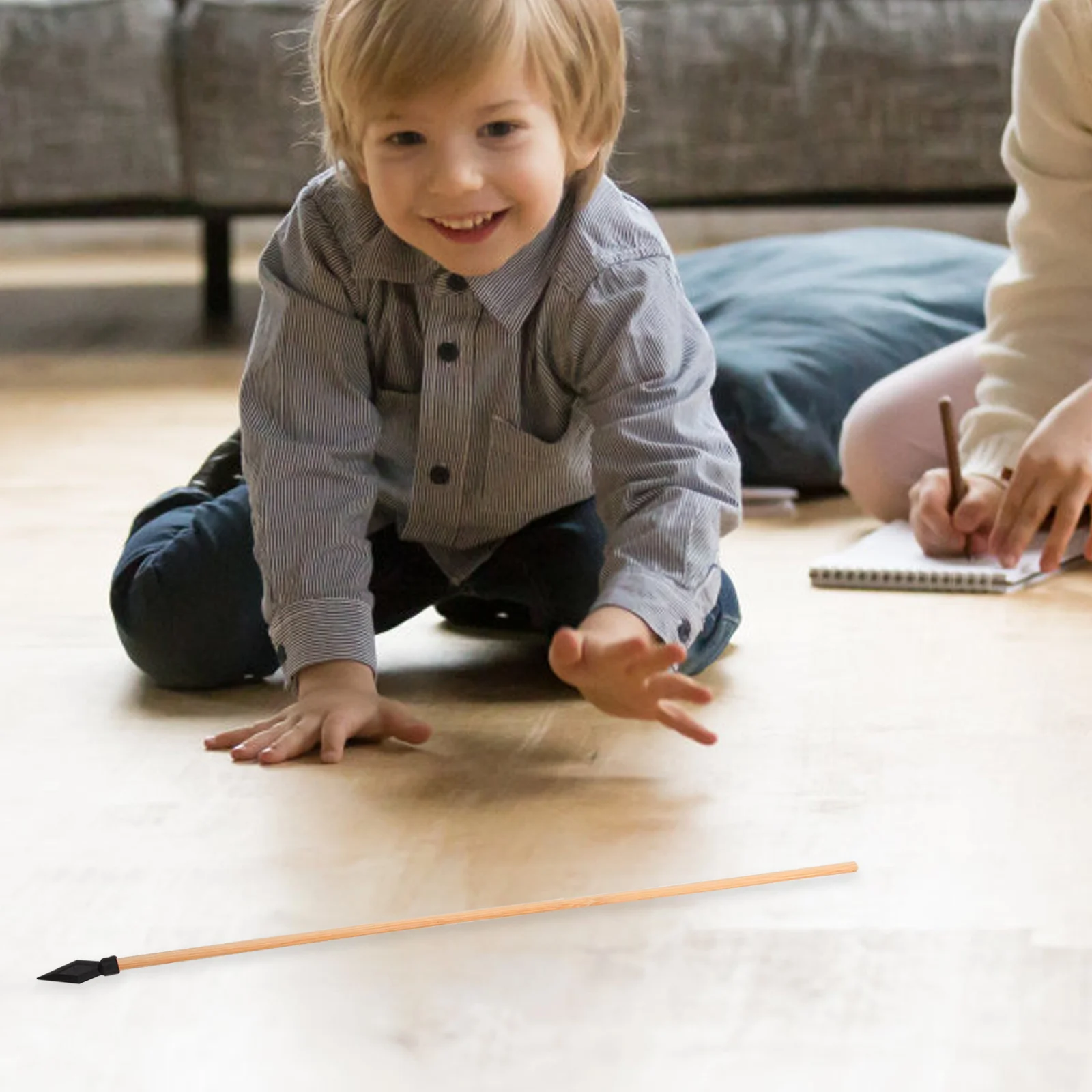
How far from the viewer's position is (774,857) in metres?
0.92

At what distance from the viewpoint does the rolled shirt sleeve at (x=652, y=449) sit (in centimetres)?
106

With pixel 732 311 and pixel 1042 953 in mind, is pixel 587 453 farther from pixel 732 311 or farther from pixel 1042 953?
pixel 732 311

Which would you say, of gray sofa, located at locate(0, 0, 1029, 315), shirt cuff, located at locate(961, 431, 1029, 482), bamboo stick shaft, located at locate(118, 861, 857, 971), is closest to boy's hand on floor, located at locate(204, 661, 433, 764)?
bamboo stick shaft, located at locate(118, 861, 857, 971)

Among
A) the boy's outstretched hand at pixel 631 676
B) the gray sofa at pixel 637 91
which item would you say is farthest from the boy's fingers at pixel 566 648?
the gray sofa at pixel 637 91

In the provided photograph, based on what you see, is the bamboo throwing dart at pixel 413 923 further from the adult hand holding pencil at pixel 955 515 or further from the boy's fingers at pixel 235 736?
the adult hand holding pencil at pixel 955 515

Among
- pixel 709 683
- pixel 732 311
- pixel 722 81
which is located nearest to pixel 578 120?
pixel 709 683

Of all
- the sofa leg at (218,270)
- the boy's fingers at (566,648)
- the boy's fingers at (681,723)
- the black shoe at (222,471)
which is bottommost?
the sofa leg at (218,270)

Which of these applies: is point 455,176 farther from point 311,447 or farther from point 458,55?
point 311,447

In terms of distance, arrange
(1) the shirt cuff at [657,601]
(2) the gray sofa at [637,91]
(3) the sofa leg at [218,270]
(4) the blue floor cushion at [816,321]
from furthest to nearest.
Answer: (3) the sofa leg at [218,270] → (2) the gray sofa at [637,91] → (4) the blue floor cushion at [816,321] → (1) the shirt cuff at [657,601]

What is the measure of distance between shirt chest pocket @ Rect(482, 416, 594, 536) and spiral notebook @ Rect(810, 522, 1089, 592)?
294 mm

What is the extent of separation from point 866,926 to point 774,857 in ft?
0.30

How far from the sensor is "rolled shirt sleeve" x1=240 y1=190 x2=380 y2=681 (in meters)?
1.10

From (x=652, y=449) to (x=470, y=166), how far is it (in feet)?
0.60

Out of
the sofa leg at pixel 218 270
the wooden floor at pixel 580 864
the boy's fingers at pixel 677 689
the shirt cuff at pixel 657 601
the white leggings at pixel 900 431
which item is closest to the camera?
the wooden floor at pixel 580 864
